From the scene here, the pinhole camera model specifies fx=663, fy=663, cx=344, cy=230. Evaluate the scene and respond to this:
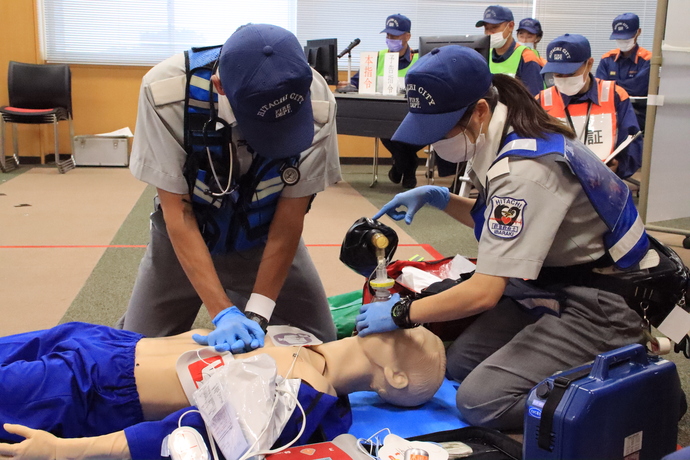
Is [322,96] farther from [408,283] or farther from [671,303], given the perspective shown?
[671,303]

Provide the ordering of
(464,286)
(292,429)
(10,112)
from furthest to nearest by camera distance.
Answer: (10,112)
(464,286)
(292,429)

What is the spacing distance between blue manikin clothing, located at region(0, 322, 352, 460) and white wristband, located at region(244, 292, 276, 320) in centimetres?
35

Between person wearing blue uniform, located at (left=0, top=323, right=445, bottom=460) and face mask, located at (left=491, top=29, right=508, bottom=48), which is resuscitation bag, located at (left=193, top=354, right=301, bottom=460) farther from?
face mask, located at (left=491, top=29, right=508, bottom=48)

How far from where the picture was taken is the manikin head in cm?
180

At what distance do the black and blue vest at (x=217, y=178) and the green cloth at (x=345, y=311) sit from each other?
541 mm

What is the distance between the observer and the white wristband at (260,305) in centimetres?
192

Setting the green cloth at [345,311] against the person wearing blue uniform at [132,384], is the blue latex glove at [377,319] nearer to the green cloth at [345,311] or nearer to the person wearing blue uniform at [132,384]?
the person wearing blue uniform at [132,384]

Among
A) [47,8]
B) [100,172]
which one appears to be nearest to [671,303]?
[100,172]

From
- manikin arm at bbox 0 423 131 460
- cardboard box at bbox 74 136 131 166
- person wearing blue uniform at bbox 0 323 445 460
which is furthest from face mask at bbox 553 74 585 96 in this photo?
cardboard box at bbox 74 136 131 166

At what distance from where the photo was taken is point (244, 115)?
63.5 inches

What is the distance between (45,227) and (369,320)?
3152 mm

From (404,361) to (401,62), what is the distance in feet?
15.2

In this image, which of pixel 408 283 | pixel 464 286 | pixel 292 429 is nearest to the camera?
pixel 292 429

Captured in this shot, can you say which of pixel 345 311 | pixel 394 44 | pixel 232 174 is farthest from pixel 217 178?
pixel 394 44
